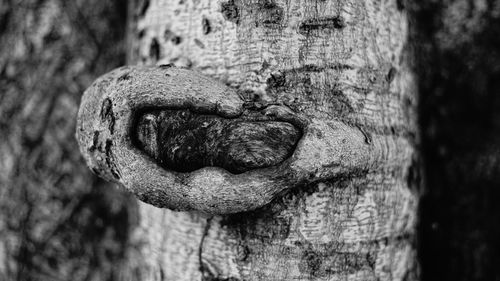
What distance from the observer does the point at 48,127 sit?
1.33 metres

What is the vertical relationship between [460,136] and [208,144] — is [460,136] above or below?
above

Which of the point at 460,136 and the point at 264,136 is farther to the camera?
the point at 460,136

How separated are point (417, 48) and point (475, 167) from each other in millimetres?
357

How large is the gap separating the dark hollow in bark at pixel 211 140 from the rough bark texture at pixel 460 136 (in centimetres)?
59

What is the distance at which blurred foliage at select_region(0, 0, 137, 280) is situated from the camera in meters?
1.30

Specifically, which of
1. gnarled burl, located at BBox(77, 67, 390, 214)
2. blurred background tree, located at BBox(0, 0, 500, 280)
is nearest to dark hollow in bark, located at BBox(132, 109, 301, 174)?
gnarled burl, located at BBox(77, 67, 390, 214)

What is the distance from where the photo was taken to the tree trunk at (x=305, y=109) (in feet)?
2.81

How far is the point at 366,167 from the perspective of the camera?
2.90 feet

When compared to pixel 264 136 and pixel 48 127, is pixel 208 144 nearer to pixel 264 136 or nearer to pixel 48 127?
pixel 264 136

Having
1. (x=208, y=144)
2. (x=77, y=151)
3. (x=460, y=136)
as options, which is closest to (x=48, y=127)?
(x=77, y=151)

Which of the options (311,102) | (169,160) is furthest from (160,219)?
(311,102)

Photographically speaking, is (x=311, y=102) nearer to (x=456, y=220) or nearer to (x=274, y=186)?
(x=274, y=186)

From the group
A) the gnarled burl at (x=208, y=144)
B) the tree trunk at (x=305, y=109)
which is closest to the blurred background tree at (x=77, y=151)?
the tree trunk at (x=305, y=109)

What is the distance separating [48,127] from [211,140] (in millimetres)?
747
